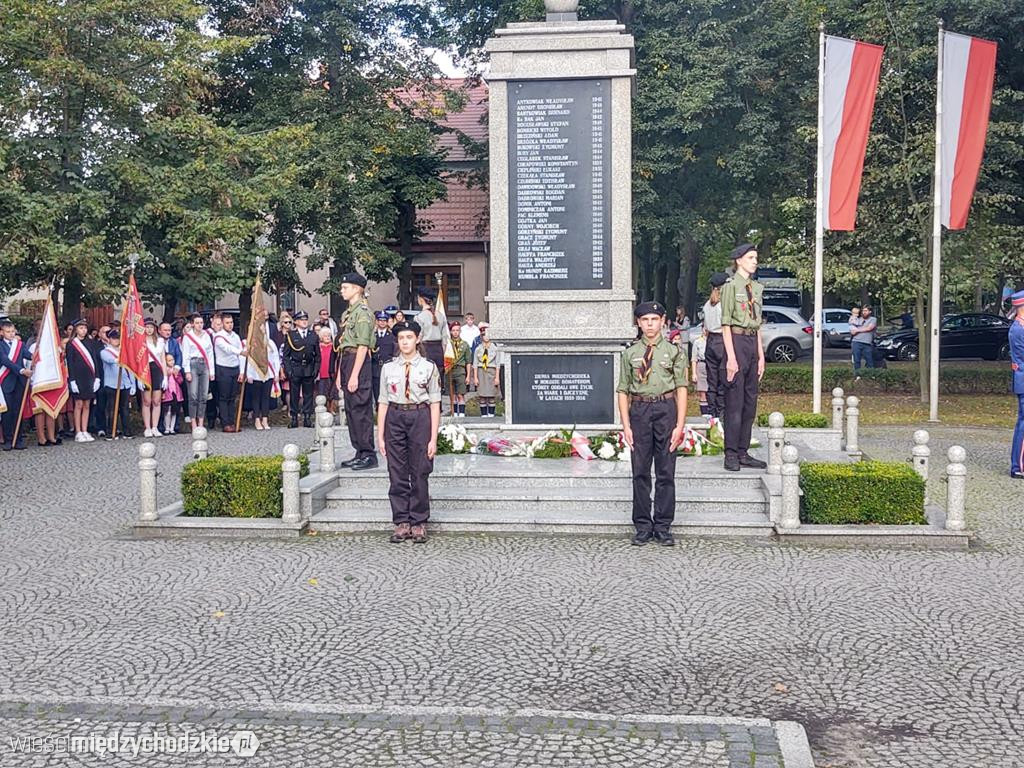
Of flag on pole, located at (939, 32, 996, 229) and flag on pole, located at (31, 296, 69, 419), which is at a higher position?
flag on pole, located at (939, 32, 996, 229)

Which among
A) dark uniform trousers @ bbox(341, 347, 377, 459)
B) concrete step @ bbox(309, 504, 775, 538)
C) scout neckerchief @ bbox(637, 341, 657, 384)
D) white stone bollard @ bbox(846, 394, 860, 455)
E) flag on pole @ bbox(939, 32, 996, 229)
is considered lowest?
concrete step @ bbox(309, 504, 775, 538)

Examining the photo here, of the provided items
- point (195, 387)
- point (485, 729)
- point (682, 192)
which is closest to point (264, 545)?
point (485, 729)

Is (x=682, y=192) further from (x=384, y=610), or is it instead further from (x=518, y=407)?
(x=384, y=610)

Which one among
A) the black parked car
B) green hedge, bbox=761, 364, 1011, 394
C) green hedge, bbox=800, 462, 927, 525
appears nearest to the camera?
green hedge, bbox=800, 462, 927, 525

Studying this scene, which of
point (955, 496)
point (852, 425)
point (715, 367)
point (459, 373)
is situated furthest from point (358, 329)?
point (459, 373)

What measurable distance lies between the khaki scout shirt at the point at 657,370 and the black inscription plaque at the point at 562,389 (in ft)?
11.0

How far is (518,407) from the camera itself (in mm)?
12773

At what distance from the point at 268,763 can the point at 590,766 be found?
1.46 metres

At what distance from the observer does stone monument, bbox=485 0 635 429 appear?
1261 cm

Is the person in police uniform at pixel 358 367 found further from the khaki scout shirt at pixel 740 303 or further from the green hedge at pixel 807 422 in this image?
the green hedge at pixel 807 422

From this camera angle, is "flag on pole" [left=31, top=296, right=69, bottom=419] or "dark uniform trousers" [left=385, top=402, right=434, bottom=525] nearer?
"dark uniform trousers" [left=385, top=402, right=434, bottom=525]

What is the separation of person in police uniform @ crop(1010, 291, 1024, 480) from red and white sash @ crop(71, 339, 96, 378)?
12929mm

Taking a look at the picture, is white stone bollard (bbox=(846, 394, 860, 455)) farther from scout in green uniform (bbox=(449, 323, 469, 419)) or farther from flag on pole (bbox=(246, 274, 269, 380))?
flag on pole (bbox=(246, 274, 269, 380))

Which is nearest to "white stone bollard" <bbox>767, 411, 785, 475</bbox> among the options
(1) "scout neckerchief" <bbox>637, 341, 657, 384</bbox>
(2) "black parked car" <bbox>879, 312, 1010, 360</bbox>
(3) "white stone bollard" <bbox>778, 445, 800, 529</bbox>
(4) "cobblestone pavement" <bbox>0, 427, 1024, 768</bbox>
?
(3) "white stone bollard" <bbox>778, 445, 800, 529</bbox>
